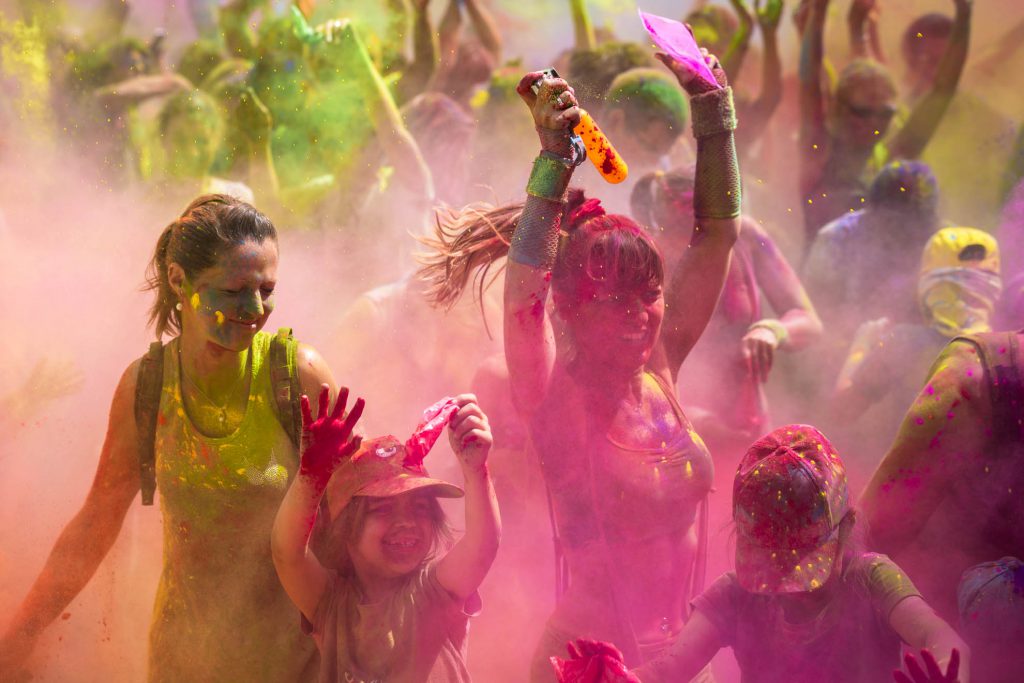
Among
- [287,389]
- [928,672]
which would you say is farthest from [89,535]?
[928,672]

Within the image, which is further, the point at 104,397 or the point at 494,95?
the point at 494,95

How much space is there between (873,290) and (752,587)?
278cm

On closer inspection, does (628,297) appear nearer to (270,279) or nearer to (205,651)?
(270,279)

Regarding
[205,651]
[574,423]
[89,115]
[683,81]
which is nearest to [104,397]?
[89,115]

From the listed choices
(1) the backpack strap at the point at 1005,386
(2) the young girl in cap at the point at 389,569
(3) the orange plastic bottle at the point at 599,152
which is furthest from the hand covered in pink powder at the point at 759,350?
(2) the young girl in cap at the point at 389,569

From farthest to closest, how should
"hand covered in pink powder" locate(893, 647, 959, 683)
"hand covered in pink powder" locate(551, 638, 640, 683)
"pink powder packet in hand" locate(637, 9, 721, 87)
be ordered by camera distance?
"pink powder packet in hand" locate(637, 9, 721, 87) → "hand covered in pink powder" locate(551, 638, 640, 683) → "hand covered in pink powder" locate(893, 647, 959, 683)

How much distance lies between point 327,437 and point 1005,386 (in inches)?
58.8

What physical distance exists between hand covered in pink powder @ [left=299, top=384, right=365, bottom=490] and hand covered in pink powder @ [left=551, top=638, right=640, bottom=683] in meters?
0.58

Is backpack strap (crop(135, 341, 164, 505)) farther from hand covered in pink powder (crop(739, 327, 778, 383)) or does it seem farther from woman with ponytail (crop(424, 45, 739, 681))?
hand covered in pink powder (crop(739, 327, 778, 383))

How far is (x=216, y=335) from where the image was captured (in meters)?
2.56

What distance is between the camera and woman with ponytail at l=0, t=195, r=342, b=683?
2570mm

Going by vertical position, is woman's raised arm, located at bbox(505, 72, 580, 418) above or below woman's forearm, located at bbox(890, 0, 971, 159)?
above

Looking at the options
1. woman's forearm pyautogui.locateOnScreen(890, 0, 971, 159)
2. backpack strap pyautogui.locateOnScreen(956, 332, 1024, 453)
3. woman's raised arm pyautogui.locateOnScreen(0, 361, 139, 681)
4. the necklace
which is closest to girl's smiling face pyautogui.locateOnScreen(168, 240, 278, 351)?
the necklace

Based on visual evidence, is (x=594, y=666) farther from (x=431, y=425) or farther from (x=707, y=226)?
(x=707, y=226)
